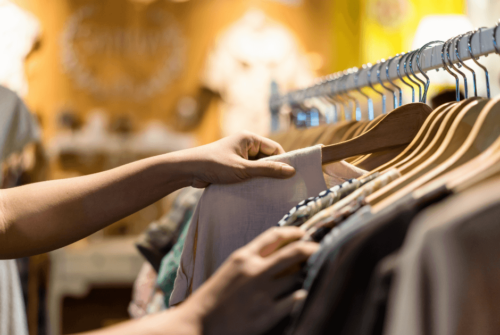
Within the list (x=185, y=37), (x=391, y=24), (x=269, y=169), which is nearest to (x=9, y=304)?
(x=269, y=169)

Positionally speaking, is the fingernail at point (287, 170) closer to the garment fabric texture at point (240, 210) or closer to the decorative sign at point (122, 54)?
the garment fabric texture at point (240, 210)

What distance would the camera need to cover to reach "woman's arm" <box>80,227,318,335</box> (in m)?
0.35

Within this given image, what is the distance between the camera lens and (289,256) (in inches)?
15.0

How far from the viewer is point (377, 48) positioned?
2.12 m

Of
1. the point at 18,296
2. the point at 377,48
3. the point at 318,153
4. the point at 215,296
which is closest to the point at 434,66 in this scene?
the point at 318,153

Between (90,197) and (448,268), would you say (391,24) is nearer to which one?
(90,197)

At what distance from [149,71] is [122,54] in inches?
6.9

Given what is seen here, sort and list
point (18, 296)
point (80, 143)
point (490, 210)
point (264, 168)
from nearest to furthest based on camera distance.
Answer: point (490, 210) → point (264, 168) → point (18, 296) → point (80, 143)

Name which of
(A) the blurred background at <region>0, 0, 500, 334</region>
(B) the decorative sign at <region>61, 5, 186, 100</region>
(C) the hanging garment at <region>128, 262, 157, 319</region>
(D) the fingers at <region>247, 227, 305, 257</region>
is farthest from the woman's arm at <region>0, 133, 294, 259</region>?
(B) the decorative sign at <region>61, 5, 186, 100</region>

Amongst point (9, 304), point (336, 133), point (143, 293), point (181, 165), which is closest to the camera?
point (181, 165)

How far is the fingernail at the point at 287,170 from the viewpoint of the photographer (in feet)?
1.93

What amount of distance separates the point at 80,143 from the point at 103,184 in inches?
71.7

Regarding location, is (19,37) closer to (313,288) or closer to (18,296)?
(18,296)

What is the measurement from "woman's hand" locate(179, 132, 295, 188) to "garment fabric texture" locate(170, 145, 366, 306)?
14mm
